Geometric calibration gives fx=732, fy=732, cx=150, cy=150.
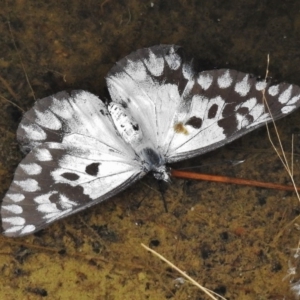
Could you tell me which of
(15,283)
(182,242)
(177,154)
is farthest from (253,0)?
(15,283)

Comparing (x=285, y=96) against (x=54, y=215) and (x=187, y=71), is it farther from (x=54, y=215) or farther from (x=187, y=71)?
(x=54, y=215)

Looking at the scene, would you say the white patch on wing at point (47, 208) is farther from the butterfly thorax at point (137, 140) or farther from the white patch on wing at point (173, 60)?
the white patch on wing at point (173, 60)

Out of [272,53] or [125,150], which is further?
[272,53]

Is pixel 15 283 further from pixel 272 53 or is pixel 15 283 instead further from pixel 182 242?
pixel 272 53

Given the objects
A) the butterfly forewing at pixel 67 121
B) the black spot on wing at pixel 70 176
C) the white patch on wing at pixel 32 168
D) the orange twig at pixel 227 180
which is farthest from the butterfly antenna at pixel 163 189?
the white patch on wing at pixel 32 168

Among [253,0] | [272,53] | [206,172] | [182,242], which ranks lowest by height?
[182,242]

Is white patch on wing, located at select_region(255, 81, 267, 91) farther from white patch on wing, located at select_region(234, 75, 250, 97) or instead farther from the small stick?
the small stick
